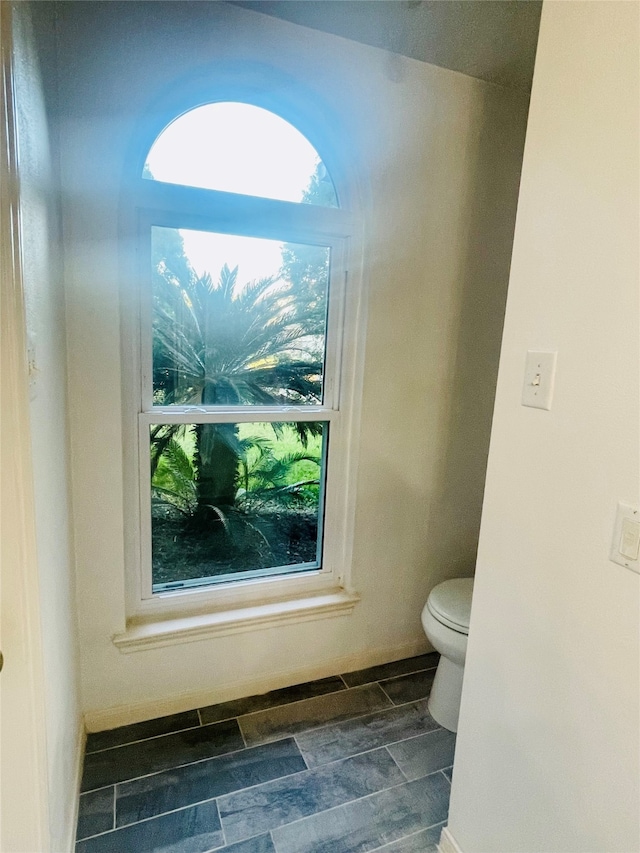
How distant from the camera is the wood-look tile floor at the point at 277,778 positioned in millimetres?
1377

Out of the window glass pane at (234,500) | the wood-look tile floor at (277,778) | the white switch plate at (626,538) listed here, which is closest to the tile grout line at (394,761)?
the wood-look tile floor at (277,778)

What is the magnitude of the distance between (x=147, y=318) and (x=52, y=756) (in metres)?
1.21

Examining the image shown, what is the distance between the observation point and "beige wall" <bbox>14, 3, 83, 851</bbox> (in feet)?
3.12

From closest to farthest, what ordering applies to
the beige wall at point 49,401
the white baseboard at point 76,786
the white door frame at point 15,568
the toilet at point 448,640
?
the white door frame at point 15,568 < the beige wall at point 49,401 < the white baseboard at point 76,786 < the toilet at point 448,640

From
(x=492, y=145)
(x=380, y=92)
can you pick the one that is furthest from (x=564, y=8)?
(x=492, y=145)

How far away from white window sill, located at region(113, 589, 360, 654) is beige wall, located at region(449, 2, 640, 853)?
0.88 meters

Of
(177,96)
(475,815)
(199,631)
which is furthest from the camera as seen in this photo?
(199,631)

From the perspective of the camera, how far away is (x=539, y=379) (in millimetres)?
1014

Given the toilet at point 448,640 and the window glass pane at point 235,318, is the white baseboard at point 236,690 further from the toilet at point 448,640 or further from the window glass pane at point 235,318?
the window glass pane at point 235,318

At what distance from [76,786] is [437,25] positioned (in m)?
2.60

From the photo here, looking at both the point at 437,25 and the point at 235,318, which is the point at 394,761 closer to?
the point at 235,318

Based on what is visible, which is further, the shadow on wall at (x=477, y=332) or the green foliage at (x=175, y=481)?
the shadow on wall at (x=477, y=332)

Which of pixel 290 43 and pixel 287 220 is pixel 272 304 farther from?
pixel 290 43

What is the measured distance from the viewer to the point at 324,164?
5.80 ft
